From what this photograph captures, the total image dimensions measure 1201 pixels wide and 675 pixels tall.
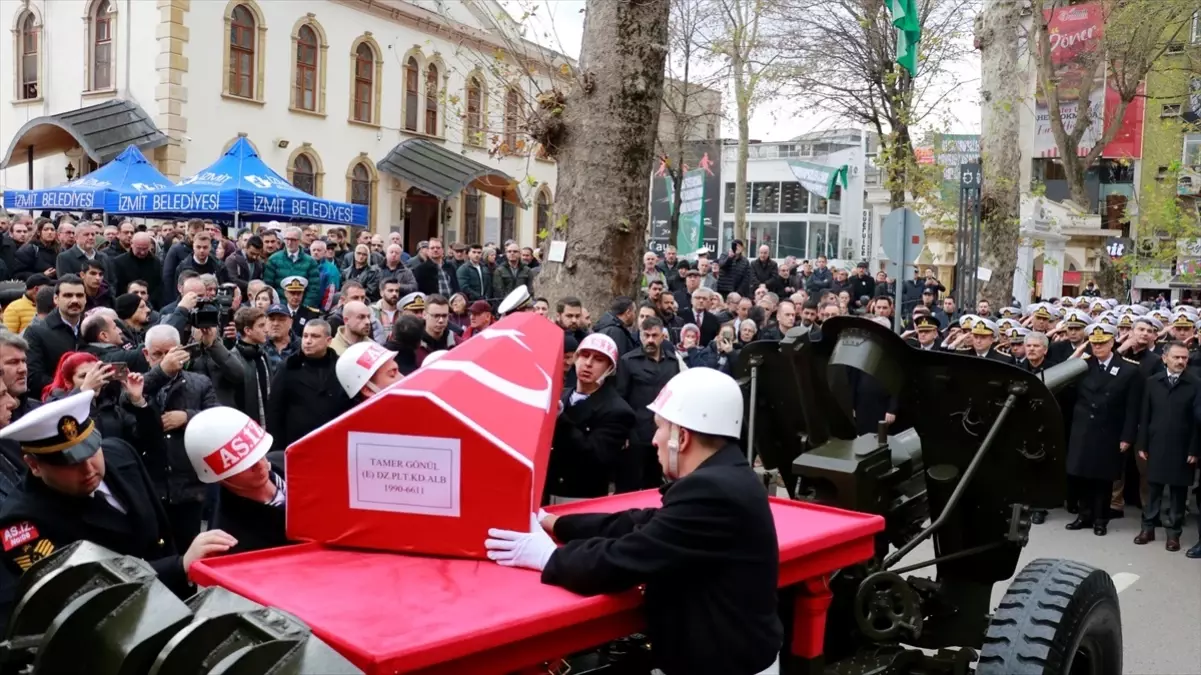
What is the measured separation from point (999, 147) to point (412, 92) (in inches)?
774

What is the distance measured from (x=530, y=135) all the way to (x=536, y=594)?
25.0 feet

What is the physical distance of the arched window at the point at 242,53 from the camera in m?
27.5

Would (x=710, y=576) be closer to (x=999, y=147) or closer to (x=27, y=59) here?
(x=999, y=147)

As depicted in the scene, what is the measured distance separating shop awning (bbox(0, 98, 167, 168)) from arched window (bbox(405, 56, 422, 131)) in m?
8.70

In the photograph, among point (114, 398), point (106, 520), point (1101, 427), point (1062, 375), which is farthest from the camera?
point (1101, 427)

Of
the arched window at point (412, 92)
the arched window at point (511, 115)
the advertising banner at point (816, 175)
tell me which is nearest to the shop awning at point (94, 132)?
the arched window at point (412, 92)

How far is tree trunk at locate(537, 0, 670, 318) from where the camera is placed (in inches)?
371

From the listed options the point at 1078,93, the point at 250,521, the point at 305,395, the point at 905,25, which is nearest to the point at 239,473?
the point at 250,521

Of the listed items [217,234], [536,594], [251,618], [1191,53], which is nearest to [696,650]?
[536,594]

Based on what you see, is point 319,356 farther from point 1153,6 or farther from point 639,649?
point 1153,6

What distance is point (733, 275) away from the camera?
64.3 ft

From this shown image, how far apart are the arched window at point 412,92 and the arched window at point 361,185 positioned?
2.16 m

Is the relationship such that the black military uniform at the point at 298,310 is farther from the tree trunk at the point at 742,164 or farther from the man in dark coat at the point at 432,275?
the tree trunk at the point at 742,164

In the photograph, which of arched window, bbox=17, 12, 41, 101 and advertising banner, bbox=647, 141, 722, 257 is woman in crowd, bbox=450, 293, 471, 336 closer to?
advertising banner, bbox=647, 141, 722, 257
